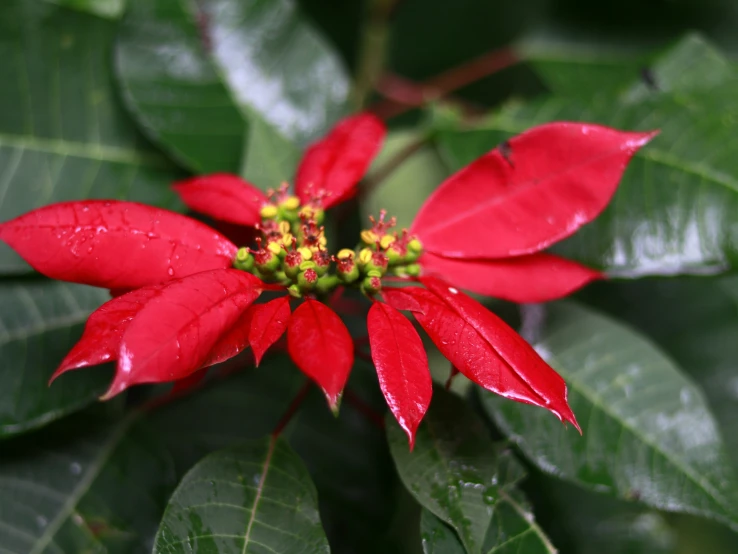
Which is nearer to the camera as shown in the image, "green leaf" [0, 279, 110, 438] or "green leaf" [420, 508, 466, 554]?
"green leaf" [420, 508, 466, 554]

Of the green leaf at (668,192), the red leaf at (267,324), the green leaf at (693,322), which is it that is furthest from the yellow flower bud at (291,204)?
the green leaf at (693,322)

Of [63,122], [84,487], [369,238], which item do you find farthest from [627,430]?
[63,122]

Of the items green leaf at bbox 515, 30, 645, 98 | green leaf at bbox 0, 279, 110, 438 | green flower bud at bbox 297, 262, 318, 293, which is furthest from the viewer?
green leaf at bbox 515, 30, 645, 98

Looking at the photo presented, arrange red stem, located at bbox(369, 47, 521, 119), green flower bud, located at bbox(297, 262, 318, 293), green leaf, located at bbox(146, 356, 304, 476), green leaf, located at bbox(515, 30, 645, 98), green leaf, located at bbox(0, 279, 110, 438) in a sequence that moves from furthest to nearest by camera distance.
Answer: red stem, located at bbox(369, 47, 521, 119) < green leaf, located at bbox(515, 30, 645, 98) < green leaf, located at bbox(146, 356, 304, 476) < green leaf, located at bbox(0, 279, 110, 438) < green flower bud, located at bbox(297, 262, 318, 293)

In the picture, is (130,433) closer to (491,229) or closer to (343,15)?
(491,229)

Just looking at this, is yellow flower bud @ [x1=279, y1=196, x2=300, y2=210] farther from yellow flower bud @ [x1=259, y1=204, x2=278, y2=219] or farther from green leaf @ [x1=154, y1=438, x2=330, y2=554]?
green leaf @ [x1=154, y1=438, x2=330, y2=554]

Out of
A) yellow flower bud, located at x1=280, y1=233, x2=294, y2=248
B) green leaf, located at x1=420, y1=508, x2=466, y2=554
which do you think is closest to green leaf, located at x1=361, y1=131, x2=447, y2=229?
yellow flower bud, located at x1=280, y1=233, x2=294, y2=248
